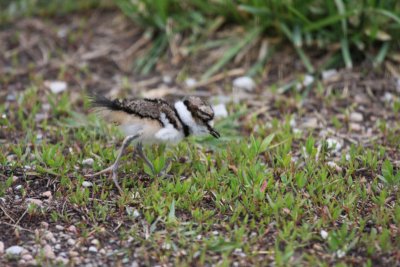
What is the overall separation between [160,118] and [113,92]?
1.90 metres

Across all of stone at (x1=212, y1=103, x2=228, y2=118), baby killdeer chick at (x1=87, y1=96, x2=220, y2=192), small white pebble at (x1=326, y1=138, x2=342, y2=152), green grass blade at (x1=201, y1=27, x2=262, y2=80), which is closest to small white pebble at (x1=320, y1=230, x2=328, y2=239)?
baby killdeer chick at (x1=87, y1=96, x2=220, y2=192)

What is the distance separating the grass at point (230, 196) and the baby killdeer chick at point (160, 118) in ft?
0.88

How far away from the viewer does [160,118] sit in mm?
4223

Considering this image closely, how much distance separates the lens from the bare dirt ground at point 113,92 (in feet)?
12.3

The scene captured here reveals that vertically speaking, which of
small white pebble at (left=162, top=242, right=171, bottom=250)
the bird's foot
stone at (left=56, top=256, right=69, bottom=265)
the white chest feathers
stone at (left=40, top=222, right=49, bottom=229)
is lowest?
small white pebble at (left=162, top=242, right=171, bottom=250)

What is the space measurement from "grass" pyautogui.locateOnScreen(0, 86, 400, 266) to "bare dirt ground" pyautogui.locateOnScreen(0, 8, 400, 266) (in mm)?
50

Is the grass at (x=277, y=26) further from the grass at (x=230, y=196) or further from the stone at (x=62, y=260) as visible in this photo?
the stone at (x=62, y=260)

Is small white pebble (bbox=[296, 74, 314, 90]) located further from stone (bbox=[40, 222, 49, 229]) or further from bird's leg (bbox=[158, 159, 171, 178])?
stone (bbox=[40, 222, 49, 229])

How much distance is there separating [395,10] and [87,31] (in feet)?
10.7

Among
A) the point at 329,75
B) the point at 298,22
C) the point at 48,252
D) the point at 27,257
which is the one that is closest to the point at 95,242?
the point at 48,252

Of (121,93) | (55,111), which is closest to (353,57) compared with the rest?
(121,93)

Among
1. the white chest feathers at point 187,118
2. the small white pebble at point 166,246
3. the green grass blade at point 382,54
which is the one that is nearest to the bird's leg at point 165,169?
the white chest feathers at point 187,118

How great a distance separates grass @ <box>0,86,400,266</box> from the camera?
368 centimetres

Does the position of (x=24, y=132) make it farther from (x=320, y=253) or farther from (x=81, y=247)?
(x=320, y=253)
